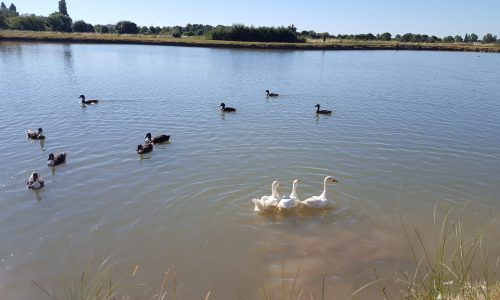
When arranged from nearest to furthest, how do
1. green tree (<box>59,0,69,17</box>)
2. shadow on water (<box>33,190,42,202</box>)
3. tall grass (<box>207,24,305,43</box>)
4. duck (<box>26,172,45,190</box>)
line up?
shadow on water (<box>33,190,42,202</box>), duck (<box>26,172,45,190</box>), tall grass (<box>207,24,305,43</box>), green tree (<box>59,0,69,17</box>)

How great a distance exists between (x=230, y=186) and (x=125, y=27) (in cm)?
12406

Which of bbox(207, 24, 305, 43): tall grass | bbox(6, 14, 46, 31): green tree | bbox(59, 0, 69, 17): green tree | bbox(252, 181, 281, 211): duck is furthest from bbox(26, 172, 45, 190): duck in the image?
bbox(59, 0, 69, 17): green tree

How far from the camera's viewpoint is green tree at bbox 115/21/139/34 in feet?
408

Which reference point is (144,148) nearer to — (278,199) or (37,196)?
(37,196)

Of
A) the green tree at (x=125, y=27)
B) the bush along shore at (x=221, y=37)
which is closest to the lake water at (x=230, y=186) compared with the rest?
the bush along shore at (x=221, y=37)

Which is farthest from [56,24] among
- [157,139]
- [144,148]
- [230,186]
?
[230,186]

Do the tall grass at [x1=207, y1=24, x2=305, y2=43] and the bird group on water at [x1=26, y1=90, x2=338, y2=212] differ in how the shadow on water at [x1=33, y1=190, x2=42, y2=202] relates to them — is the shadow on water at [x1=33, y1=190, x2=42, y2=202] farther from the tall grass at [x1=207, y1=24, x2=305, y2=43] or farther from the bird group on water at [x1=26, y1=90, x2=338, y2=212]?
the tall grass at [x1=207, y1=24, x2=305, y2=43]

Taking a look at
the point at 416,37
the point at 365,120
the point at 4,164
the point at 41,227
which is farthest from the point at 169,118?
the point at 416,37

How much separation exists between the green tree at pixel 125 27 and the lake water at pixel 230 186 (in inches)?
4115

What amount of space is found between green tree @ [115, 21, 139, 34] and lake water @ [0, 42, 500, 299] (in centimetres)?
10452

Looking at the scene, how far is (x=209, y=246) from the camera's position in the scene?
30.8ft

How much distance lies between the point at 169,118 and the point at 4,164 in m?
8.62

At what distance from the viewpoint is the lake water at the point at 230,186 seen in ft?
28.1

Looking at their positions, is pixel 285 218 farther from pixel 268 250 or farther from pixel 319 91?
pixel 319 91
